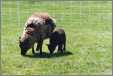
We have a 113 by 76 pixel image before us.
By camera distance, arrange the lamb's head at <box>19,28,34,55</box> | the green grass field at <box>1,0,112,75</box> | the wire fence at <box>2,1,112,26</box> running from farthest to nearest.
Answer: the wire fence at <box>2,1,112,26</box>
the lamb's head at <box>19,28,34,55</box>
the green grass field at <box>1,0,112,75</box>

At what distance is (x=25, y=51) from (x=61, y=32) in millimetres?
1106

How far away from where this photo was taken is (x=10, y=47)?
32.3 feet

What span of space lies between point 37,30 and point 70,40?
2144mm

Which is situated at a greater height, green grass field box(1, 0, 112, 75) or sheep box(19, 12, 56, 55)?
sheep box(19, 12, 56, 55)

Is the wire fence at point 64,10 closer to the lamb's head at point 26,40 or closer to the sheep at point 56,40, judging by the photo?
the sheep at point 56,40

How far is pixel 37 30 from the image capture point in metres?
8.88

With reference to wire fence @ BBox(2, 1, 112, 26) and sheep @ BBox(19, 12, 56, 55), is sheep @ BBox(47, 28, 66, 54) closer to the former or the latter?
sheep @ BBox(19, 12, 56, 55)

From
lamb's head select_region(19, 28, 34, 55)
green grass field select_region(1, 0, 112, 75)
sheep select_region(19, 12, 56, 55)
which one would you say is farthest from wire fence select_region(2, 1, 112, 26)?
lamb's head select_region(19, 28, 34, 55)

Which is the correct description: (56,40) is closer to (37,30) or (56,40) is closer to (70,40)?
(37,30)

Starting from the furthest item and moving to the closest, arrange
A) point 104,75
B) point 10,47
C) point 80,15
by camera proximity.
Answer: point 80,15, point 10,47, point 104,75

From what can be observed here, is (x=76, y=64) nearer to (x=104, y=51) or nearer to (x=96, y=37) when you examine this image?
(x=104, y=51)

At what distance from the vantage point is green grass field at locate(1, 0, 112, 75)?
8.45 metres

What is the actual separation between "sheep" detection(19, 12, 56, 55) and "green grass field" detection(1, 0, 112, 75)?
36 centimetres

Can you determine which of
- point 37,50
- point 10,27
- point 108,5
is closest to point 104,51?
point 37,50
